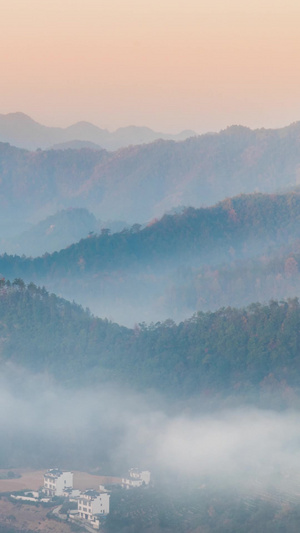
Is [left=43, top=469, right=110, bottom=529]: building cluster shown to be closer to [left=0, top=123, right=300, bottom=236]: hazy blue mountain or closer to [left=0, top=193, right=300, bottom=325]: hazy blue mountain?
[left=0, top=193, right=300, bottom=325]: hazy blue mountain

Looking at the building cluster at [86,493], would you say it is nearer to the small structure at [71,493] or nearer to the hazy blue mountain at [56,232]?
the small structure at [71,493]

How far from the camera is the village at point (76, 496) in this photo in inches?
1382

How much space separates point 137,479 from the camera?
3750 cm

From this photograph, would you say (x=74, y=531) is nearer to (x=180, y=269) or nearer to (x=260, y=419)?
(x=260, y=419)

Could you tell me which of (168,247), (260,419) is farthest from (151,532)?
(168,247)

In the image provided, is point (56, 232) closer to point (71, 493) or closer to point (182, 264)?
point (182, 264)

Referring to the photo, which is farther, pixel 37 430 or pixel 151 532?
pixel 37 430

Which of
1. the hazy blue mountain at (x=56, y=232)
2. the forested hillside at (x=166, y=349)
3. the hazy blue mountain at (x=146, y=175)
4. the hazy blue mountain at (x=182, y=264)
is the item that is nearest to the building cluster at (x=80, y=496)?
the forested hillside at (x=166, y=349)

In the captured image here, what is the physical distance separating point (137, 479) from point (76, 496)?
176 cm

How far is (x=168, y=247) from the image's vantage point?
268 feet

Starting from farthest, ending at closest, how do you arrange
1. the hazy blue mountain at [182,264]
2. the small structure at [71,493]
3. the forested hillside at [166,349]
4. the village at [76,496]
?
1. the hazy blue mountain at [182,264]
2. the forested hillside at [166,349]
3. the small structure at [71,493]
4. the village at [76,496]

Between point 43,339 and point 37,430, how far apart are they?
5.97 meters

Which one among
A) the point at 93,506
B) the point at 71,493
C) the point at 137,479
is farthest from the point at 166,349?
the point at 93,506

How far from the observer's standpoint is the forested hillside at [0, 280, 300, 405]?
4397 centimetres
